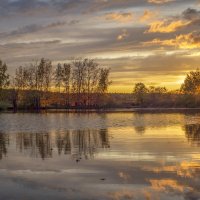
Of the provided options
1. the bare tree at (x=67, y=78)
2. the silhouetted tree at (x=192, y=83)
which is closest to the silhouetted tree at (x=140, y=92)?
the silhouetted tree at (x=192, y=83)

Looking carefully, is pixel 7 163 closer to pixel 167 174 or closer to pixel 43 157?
pixel 43 157

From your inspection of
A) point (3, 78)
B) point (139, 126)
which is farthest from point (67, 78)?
point (139, 126)

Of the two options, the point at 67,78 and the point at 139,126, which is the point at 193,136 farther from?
the point at 67,78

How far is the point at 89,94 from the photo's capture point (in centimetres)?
10450

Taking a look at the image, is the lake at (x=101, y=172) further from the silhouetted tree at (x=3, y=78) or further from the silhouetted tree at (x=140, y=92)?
the silhouetted tree at (x=140, y=92)

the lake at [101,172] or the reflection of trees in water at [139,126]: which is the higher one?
the reflection of trees in water at [139,126]

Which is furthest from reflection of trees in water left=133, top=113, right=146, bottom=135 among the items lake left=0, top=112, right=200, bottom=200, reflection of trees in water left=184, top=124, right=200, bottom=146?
lake left=0, top=112, right=200, bottom=200

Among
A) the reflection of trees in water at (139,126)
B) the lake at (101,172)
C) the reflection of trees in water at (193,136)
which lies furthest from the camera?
the reflection of trees in water at (139,126)

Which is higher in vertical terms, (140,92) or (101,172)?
(140,92)

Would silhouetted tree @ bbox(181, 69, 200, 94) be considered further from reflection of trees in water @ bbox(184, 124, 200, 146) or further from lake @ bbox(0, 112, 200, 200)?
lake @ bbox(0, 112, 200, 200)

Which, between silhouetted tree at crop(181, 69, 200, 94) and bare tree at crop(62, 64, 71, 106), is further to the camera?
silhouetted tree at crop(181, 69, 200, 94)

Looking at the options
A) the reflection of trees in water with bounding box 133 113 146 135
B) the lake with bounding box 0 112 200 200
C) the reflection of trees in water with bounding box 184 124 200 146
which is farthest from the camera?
the reflection of trees in water with bounding box 133 113 146 135

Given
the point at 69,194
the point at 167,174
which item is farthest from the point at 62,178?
the point at 167,174

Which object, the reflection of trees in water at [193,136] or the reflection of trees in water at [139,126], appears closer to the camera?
the reflection of trees in water at [193,136]
